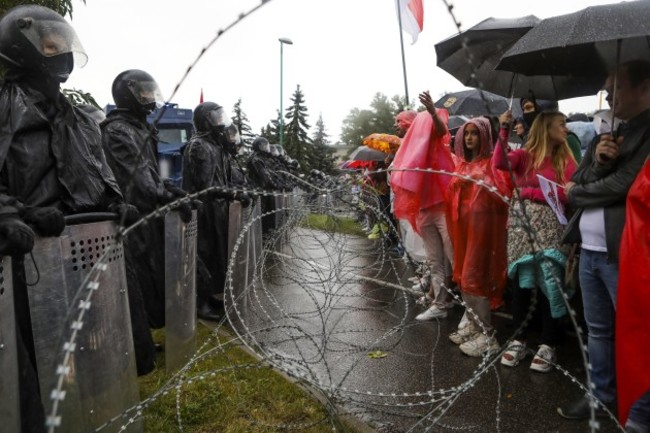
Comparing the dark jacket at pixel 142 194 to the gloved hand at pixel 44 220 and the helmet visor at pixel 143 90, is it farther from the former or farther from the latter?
the gloved hand at pixel 44 220

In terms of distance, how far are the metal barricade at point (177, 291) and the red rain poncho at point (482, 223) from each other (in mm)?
2307

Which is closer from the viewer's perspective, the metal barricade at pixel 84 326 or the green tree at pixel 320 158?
the metal barricade at pixel 84 326

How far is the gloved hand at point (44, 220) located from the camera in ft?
6.86

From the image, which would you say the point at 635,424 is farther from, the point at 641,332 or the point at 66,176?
the point at 66,176

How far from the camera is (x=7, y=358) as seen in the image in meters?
1.81

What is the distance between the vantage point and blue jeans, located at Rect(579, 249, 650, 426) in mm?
2668

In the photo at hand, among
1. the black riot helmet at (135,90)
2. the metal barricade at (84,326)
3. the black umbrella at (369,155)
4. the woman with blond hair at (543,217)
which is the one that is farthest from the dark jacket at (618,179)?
the black umbrella at (369,155)

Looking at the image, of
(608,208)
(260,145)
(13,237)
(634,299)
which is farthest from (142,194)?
(260,145)

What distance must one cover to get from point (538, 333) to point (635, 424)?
200cm

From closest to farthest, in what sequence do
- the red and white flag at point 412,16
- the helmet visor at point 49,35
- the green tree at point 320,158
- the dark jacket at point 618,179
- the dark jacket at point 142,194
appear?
the dark jacket at point 618,179 → the helmet visor at point 49,35 → the dark jacket at point 142,194 → the red and white flag at point 412,16 → the green tree at point 320,158

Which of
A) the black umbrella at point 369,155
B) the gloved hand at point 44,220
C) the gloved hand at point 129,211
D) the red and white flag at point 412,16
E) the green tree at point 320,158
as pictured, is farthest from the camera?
the green tree at point 320,158

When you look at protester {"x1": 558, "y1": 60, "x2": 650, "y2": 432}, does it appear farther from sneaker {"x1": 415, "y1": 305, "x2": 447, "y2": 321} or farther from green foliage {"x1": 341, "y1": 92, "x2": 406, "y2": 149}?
green foliage {"x1": 341, "y1": 92, "x2": 406, "y2": 149}

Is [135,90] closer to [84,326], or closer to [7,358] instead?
[84,326]

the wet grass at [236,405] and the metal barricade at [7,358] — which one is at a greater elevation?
the metal barricade at [7,358]
